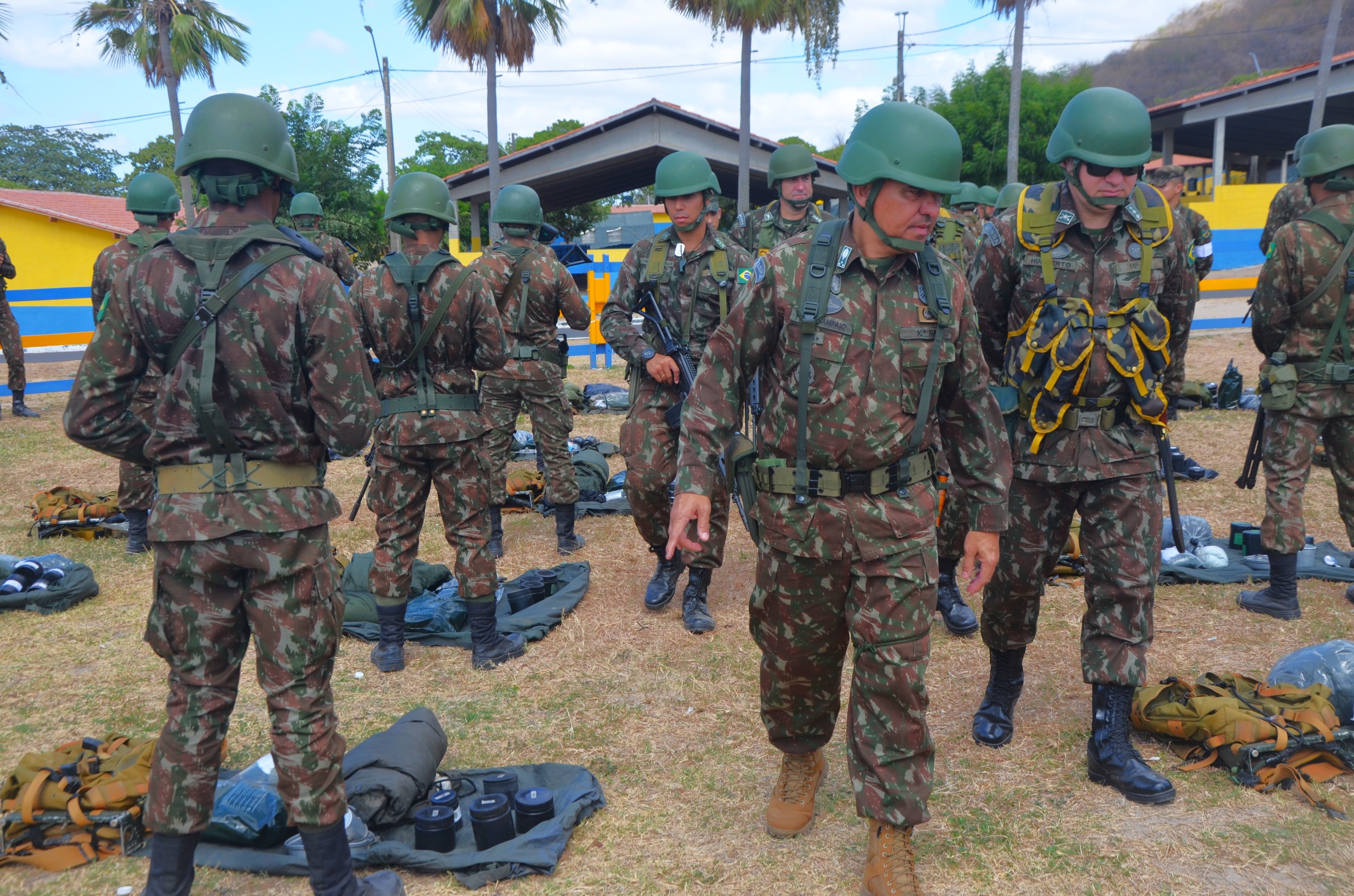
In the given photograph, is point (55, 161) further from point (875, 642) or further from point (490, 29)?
point (875, 642)

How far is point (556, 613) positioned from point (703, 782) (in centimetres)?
214

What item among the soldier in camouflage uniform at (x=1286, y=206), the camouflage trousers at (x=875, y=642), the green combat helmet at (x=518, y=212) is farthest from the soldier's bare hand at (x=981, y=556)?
the soldier in camouflage uniform at (x=1286, y=206)

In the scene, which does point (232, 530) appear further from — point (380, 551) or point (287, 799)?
point (380, 551)

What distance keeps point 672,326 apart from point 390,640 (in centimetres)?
242

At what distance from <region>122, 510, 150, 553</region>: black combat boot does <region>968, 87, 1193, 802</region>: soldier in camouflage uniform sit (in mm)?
6446

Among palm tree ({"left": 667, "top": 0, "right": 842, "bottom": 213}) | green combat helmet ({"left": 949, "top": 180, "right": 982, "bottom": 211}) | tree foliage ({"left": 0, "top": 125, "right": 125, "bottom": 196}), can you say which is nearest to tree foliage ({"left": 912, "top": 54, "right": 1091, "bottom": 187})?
palm tree ({"left": 667, "top": 0, "right": 842, "bottom": 213})

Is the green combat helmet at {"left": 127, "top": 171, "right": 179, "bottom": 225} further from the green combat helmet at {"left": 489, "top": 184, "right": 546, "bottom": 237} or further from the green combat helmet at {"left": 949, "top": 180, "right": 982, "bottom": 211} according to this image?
the green combat helmet at {"left": 949, "top": 180, "right": 982, "bottom": 211}

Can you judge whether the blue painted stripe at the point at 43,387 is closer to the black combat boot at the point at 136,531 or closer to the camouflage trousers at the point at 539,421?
the black combat boot at the point at 136,531

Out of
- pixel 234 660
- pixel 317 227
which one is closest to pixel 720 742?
pixel 234 660

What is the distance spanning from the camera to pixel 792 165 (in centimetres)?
745

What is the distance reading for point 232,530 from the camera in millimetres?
2809

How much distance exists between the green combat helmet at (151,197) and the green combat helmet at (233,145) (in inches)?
212

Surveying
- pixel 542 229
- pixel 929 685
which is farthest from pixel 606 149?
pixel 929 685

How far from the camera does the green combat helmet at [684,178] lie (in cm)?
544
